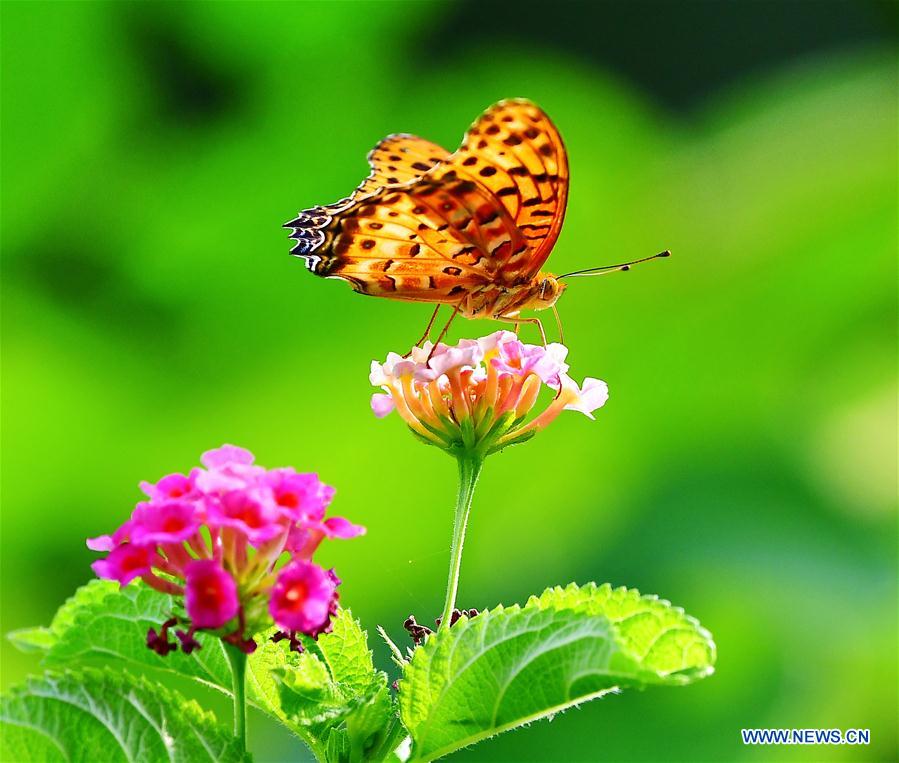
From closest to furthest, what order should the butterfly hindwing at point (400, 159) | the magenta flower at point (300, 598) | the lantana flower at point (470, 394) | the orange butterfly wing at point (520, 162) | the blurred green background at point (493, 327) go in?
the magenta flower at point (300, 598)
the lantana flower at point (470, 394)
the orange butterfly wing at point (520, 162)
the butterfly hindwing at point (400, 159)
the blurred green background at point (493, 327)

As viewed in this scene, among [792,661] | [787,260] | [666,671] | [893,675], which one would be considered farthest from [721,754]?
[666,671]

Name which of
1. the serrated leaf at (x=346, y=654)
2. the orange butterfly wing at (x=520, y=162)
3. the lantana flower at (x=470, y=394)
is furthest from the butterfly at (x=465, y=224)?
the serrated leaf at (x=346, y=654)

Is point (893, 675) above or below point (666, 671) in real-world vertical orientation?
below

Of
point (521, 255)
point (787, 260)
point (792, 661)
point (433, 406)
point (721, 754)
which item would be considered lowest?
point (721, 754)

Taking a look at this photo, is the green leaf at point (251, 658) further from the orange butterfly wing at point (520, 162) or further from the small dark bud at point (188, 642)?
the orange butterfly wing at point (520, 162)

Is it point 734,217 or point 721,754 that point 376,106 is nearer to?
point 734,217

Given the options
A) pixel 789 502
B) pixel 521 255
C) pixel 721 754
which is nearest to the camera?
pixel 521 255
